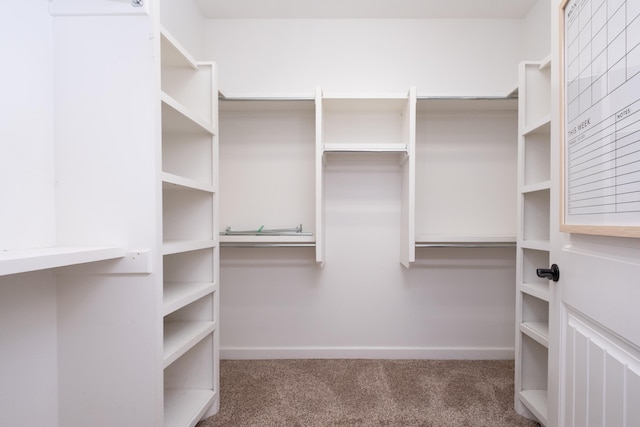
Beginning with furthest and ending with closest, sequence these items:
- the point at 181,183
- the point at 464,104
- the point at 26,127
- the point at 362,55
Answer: the point at 362,55 < the point at 464,104 < the point at 181,183 < the point at 26,127

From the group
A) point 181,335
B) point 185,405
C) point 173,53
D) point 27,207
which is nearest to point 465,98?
point 173,53

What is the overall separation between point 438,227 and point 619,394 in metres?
1.58

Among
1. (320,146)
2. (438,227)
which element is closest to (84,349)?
(320,146)

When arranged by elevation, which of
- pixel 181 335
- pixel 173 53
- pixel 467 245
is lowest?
pixel 181 335

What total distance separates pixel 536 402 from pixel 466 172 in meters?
1.44

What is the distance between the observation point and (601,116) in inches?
31.6

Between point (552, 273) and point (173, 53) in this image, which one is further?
point (173, 53)

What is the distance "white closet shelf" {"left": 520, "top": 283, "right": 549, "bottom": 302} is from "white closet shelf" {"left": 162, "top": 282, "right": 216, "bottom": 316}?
5.26ft

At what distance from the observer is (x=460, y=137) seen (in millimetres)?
2254

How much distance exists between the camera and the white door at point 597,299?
0.70 metres

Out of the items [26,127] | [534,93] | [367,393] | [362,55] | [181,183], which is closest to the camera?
[26,127]

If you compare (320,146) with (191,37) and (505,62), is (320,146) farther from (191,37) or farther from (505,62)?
(505,62)

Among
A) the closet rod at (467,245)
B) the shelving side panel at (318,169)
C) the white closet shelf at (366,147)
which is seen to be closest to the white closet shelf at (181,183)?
the shelving side panel at (318,169)

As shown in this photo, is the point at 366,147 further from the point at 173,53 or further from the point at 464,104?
the point at 173,53
